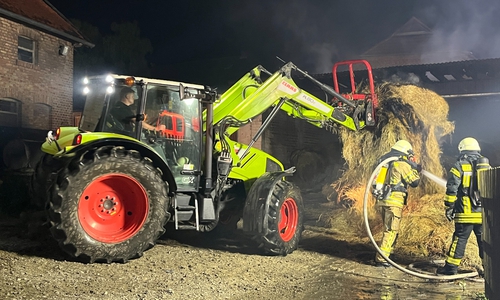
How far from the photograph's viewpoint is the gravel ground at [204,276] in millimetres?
5379

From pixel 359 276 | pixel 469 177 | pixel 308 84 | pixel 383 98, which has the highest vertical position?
pixel 308 84

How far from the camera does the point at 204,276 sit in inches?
247

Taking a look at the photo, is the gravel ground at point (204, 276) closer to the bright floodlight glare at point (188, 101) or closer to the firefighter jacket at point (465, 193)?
the firefighter jacket at point (465, 193)

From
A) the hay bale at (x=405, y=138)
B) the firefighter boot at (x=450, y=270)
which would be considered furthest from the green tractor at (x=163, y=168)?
the firefighter boot at (x=450, y=270)

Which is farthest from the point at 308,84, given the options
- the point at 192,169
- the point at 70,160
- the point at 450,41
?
the point at 450,41

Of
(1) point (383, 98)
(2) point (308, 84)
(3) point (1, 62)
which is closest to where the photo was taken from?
(1) point (383, 98)

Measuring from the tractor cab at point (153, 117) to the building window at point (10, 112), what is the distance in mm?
11040

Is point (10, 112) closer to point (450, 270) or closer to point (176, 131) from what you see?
point (176, 131)

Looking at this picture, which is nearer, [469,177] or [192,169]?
[469,177]

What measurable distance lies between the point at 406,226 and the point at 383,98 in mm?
2789

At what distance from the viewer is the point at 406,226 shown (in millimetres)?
8555

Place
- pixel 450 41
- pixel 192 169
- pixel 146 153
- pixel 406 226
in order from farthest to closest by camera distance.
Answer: pixel 450 41, pixel 406 226, pixel 192 169, pixel 146 153

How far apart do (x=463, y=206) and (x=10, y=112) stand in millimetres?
15380

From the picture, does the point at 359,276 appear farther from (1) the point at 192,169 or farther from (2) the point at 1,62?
(2) the point at 1,62
